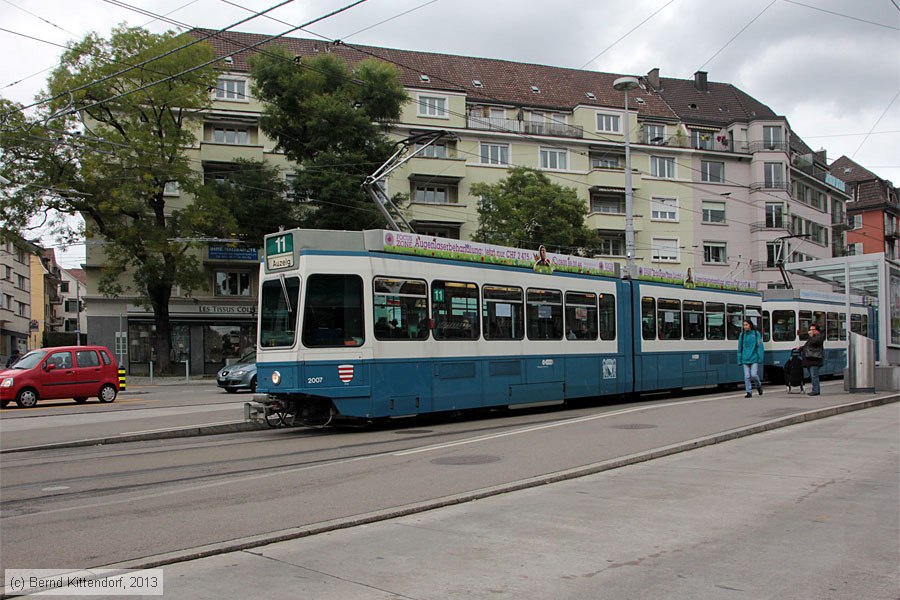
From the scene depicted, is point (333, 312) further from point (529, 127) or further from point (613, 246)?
point (613, 246)

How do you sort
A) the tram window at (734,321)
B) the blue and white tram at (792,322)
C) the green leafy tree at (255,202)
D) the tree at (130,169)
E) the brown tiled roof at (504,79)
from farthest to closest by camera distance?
the brown tiled roof at (504,79) < the green leafy tree at (255,202) < the tree at (130,169) < the blue and white tram at (792,322) < the tram window at (734,321)

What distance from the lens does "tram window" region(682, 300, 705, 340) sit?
2175 cm

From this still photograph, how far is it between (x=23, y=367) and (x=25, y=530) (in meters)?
17.4

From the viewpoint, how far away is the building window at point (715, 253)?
5591 centimetres

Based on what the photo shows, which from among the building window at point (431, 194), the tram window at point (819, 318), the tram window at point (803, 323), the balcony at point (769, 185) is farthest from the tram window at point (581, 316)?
the balcony at point (769, 185)

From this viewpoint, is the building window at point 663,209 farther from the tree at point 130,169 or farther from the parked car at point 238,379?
the parked car at point 238,379

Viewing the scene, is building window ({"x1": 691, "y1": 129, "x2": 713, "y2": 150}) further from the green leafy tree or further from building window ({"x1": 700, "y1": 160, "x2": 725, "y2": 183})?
the green leafy tree

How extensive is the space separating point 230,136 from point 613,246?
82.9 ft

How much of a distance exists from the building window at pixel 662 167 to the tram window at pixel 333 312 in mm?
45439

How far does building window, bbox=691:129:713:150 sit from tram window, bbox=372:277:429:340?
47930 millimetres

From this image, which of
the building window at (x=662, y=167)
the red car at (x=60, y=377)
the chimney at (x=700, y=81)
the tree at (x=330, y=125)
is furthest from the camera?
the chimney at (x=700, y=81)

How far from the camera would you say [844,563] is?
18.6ft

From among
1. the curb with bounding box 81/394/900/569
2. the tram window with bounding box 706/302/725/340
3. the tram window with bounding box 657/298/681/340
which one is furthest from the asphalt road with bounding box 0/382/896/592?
the tram window with bounding box 706/302/725/340

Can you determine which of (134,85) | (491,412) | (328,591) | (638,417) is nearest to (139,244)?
(134,85)
